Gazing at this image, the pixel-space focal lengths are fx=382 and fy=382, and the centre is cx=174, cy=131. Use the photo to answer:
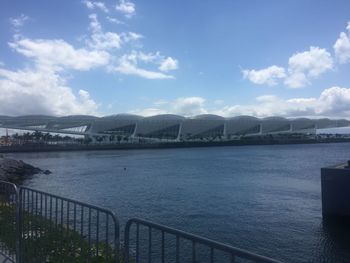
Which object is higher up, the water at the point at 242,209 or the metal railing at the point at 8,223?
the metal railing at the point at 8,223

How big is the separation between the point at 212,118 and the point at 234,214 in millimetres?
137299

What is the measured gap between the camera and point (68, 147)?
126m

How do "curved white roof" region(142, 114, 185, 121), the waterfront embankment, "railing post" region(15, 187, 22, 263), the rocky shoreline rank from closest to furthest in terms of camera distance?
"railing post" region(15, 187, 22, 263) → the rocky shoreline → the waterfront embankment → "curved white roof" region(142, 114, 185, 121)

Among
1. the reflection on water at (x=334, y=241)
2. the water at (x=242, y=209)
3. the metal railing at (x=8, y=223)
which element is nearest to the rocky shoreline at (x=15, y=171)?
the water at (x=242, y=209)

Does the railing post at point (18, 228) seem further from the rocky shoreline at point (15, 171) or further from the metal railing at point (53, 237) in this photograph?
the rocky shoreline at point (15, 171)

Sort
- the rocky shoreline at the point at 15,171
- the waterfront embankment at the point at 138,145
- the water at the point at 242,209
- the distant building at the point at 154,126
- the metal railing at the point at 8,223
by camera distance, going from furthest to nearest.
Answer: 1. the distant building at the point at 154,126
2. the waterfront embankment at the point at 138,145
3. the rocky shoreline at the point at 15,171
4. the water at the point at 242,209
5. the metal railing at the point at 8,223

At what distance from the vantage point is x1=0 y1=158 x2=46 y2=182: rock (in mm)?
37888

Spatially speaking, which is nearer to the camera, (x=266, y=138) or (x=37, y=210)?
(x=37, y=210)

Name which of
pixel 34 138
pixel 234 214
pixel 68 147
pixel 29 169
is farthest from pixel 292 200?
pixel 34 138

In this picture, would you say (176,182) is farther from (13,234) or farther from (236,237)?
(13,234)

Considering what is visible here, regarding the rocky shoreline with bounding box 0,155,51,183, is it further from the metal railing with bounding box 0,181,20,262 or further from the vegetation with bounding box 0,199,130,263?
the vegetation with bounding box 0,199,130,263

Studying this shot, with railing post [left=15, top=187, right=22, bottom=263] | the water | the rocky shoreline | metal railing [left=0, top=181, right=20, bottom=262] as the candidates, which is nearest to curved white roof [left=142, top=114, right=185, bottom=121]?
the rocky shoreline

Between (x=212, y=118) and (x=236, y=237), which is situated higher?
(x=212, y=118)

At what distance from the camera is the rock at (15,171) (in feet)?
124
